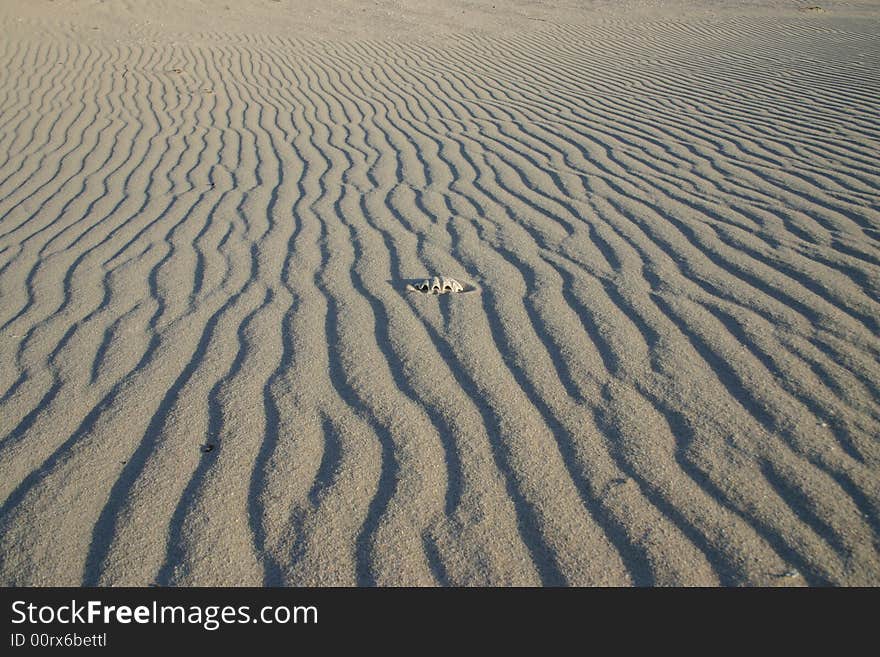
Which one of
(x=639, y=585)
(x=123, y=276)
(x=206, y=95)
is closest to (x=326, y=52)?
(x=206, y=95)

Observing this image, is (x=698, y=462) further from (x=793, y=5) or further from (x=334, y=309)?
(x=793, y=5)

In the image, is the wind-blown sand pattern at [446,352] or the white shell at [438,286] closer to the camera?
the wind-blown sand pattern at [446,352]

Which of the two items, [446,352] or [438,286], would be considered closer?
[446,352]

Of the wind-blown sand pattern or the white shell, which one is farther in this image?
the white shell
